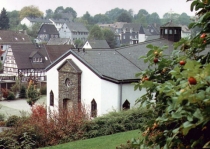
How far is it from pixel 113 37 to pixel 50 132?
282ft

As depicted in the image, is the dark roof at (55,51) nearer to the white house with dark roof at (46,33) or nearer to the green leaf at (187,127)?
the white house with dark roof at (46,33)

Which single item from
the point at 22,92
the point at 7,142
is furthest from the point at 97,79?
the point at 22,92

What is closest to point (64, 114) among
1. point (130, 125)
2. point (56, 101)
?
point (130, 125)

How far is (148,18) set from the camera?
181 meters

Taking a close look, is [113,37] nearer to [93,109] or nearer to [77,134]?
[93,109]

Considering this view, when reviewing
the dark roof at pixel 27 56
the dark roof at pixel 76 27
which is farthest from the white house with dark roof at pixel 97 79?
the dark roof at pixel 76 27

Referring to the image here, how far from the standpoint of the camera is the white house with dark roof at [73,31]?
103 m

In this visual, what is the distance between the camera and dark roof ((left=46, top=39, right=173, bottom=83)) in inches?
818

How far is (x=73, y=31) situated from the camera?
342ft

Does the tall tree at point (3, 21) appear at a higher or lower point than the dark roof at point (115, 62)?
higher

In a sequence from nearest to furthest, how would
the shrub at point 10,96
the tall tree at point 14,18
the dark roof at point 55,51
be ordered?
the shrub at point 10,96 → the dark roof at point 55,51 → the tall tree at point 14,18

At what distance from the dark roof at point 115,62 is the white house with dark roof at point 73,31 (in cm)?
7979

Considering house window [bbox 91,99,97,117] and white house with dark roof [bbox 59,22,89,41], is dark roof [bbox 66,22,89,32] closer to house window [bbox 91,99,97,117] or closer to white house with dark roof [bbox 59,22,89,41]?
white house with dark roof [bbox 59,22,89,41]

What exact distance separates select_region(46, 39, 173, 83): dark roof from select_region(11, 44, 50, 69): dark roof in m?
26.6
